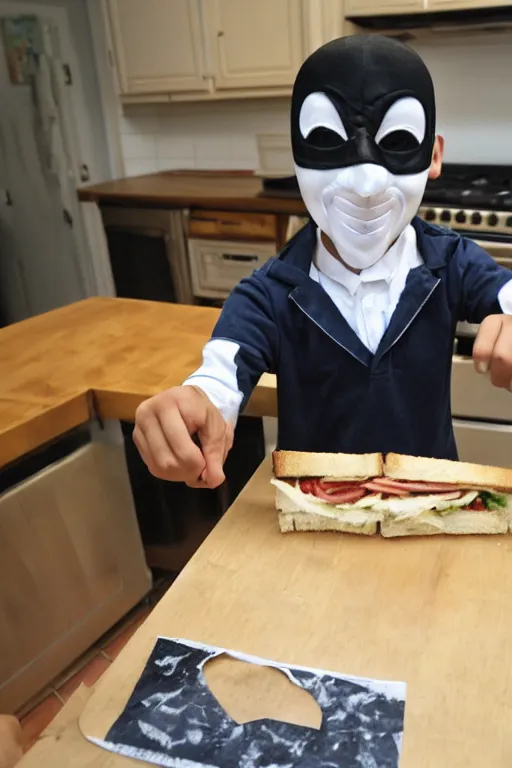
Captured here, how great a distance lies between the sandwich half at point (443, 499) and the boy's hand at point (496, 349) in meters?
0.14

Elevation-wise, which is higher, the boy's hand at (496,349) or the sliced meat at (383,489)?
the boy's hand at (496,349)

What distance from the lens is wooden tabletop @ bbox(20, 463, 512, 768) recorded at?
0.54 metres

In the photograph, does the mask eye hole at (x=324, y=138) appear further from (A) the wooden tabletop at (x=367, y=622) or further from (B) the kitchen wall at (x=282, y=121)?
(B) the kitchen wall at (x=282, y=121)

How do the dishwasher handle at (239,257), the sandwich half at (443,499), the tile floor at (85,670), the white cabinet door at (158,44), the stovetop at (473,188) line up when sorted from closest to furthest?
the sandwich half at (443,499)
the tile floor at (85,670)
the stovetop at (473,188)
the dishwasher handle at (239,257)
the white cabinet door at (158,44)

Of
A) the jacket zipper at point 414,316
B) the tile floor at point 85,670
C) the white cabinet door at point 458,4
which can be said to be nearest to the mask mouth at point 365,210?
the jacket zipper at point 414,316

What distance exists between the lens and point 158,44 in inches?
104

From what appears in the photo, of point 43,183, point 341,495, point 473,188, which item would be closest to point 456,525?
point 341,495

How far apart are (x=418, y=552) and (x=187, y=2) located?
2436 millimetres

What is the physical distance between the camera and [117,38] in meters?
2.70

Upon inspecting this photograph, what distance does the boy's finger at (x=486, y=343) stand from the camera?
2.21 feet

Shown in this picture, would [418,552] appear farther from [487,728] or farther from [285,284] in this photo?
[285,284]

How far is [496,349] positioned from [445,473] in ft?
0.59

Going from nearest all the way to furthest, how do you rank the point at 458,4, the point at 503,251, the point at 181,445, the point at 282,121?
1. the point at 181,445
2. the point at 503,251
3. the point at 458,4
4. the point at 282,121

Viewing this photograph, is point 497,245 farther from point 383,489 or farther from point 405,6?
point 383,489
